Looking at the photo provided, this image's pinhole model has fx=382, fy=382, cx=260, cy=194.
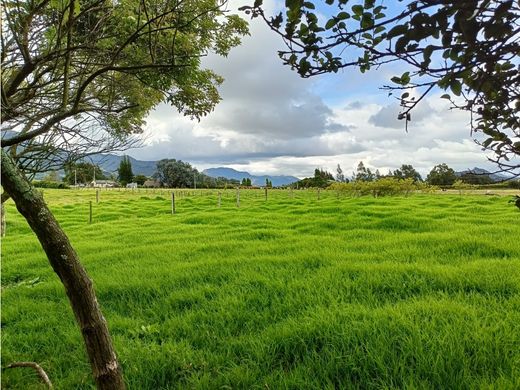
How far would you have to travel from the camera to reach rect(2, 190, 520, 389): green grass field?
275cm

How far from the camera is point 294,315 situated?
372 centimetres

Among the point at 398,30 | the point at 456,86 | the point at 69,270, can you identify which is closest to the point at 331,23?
the point at 398,30

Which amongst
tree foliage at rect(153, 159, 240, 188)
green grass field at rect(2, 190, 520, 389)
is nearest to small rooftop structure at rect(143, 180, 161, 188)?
tree foliage at rect(153, 159, 240, 188)

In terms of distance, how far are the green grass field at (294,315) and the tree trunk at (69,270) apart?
0.93 metres

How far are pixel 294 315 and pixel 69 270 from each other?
2355 mm

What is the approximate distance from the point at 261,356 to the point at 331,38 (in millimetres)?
2477

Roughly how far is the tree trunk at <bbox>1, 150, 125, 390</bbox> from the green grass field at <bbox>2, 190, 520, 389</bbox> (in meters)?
0.93

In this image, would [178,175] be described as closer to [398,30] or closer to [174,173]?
[174,173]

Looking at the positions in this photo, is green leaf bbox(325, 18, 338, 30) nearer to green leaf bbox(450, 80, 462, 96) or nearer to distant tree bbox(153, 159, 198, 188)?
green leaf bbox(450, 80, 462, 96)

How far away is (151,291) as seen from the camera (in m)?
4.94

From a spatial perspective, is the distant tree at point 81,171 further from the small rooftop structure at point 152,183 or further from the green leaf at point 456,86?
the small rooftop structure at point 152,183

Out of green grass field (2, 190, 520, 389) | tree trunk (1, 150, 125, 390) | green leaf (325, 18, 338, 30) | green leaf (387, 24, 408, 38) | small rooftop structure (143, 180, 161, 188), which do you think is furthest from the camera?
small rooftop structure (143, 180, 161, 188)

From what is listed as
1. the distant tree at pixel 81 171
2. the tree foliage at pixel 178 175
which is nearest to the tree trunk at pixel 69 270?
the distant tree at pixel 81 171

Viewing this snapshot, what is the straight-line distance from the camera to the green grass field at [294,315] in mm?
2748
